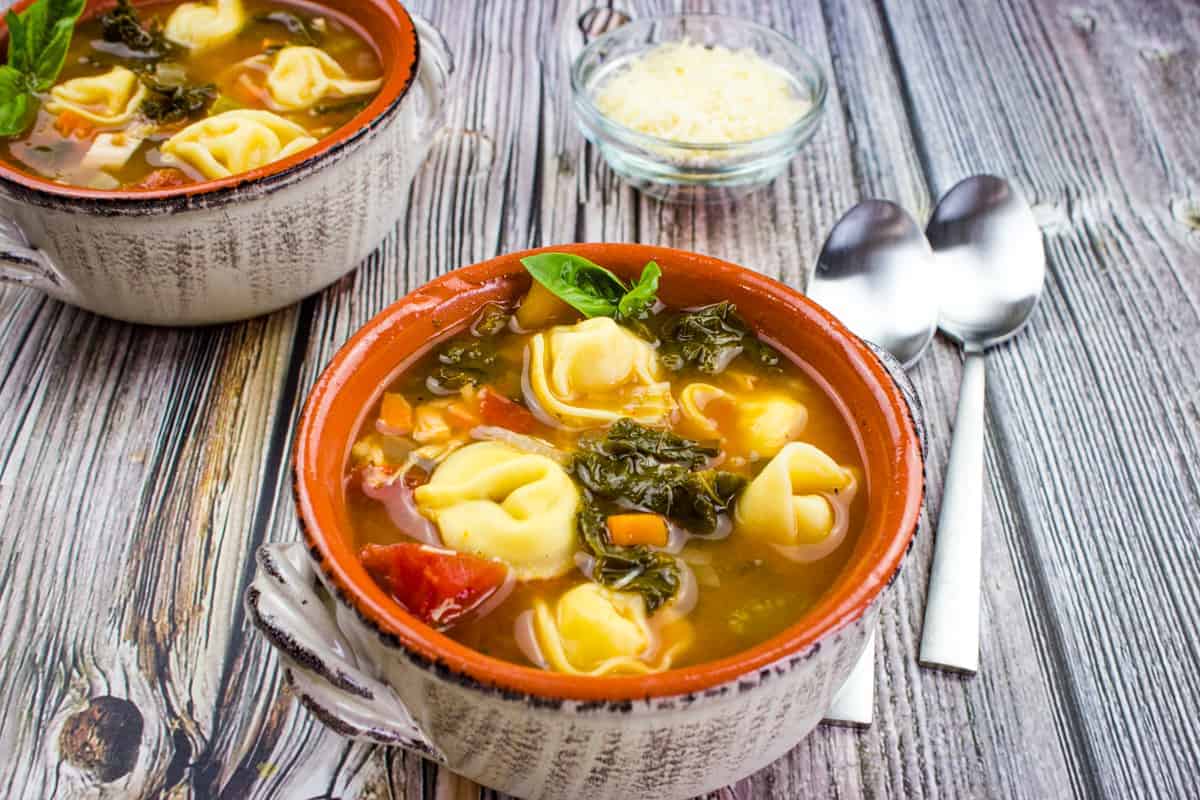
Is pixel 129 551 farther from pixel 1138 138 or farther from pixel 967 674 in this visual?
pixel 1138 138

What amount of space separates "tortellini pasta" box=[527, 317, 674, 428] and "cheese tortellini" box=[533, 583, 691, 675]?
0.45 m

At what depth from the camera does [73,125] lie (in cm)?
311

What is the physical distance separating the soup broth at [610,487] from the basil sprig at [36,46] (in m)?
1.53

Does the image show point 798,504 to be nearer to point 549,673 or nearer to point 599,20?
point 549,673

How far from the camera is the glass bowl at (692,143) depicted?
3385 millimetres

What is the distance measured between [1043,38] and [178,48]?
301 centimetres

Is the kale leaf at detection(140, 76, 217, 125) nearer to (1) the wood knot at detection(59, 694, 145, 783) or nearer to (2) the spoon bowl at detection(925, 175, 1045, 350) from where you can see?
(1) the wood knot at detection(59, 694, 145, 783)

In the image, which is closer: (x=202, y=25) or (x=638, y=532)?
(x=638, y=532)

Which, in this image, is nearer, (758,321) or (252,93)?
(758,321)

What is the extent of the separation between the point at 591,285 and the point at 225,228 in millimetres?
925

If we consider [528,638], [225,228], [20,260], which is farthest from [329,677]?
[20,260]

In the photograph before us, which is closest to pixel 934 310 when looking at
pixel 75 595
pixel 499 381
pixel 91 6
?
pixel 499 381

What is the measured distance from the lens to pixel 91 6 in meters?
3.44

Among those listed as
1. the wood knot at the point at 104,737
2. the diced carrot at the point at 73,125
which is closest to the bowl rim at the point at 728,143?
the diced carrot at the point at 73,125
